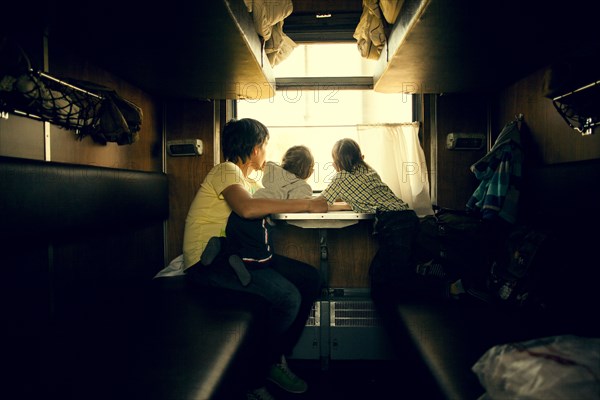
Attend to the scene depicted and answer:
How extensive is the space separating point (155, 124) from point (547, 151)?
2.24 metres

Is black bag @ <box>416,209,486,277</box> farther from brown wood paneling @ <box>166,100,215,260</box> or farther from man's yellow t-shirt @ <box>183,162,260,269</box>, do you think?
brown wood paneling @ <box>166,100,215,260</box>

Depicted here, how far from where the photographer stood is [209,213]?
1820 millimetres

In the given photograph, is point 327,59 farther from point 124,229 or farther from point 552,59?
point 124,229

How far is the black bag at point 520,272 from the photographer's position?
4.55ft

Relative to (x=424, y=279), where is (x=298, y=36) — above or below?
above

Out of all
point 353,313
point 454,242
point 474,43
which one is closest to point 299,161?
point 353,313

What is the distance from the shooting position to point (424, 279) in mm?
Result: 1774

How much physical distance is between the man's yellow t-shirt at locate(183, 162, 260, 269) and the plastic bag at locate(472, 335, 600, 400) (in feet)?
4.05

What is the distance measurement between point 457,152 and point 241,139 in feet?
4.90

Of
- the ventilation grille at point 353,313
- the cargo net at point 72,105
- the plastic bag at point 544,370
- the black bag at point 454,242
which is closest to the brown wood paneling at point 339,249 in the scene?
the ventilation grille at point 353,313

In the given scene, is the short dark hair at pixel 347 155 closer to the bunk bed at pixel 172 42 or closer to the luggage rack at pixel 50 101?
the bunk bed at pixel 172 42

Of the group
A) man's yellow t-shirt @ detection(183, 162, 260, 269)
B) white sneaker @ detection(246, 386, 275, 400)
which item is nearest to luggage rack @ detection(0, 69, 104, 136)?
man's yellow t-shirt @ detection(183, 162, 260, 269)

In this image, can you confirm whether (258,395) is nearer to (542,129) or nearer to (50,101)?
(50,101)

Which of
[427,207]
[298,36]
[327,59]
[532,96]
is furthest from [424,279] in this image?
[298,36]
